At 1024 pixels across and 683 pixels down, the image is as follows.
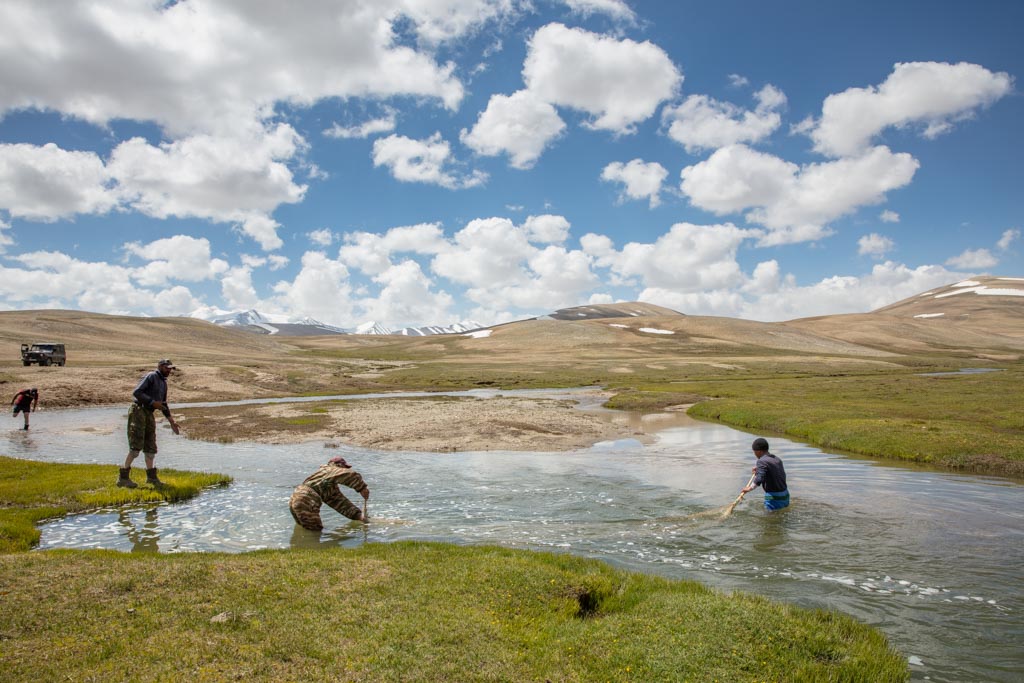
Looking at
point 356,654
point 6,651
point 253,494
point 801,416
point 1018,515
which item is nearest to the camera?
point 6,651

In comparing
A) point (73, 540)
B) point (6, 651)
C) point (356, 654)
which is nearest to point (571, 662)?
point (356, 654)

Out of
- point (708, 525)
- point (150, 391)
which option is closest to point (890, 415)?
point (708, 525)

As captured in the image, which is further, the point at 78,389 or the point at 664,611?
the point at 78,389

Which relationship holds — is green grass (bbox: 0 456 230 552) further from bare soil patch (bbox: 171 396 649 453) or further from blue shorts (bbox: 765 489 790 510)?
blue shorts (bbox: 765 489 790 510)

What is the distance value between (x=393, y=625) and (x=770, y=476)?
14848 millimetres

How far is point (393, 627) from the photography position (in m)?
10.0

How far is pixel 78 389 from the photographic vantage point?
64.0 metres

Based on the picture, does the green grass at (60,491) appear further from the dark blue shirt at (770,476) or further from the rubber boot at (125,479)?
the dark blue shirt at (770,476)

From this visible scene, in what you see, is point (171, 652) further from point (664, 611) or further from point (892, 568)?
point (892, 568)

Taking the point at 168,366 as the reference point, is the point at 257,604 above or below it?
below

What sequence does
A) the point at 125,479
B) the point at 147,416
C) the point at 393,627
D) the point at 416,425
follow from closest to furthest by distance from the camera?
the point at 393,627 → the point at 147,416 → the point at 125,479 → the point at 416,425

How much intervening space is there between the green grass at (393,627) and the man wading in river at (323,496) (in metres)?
4.87

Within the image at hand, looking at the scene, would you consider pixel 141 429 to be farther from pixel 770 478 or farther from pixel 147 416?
pixel 770 478

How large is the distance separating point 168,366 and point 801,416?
44.3m
